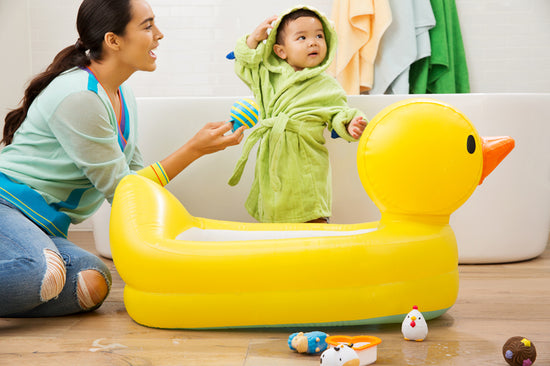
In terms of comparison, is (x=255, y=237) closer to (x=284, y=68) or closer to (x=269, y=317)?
(x=269, y=317)

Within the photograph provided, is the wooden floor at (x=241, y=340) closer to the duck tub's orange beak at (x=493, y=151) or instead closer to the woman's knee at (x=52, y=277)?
the woman's knee at (x=52, y=277)

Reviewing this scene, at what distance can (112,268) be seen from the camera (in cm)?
177

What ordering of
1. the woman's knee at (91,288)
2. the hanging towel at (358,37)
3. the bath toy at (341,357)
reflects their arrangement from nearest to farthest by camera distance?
1. the bath toy at (341,357)
2. the woman's knee at (91,288)
3. the hanging towel at (358,37)

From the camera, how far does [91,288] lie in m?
1.24

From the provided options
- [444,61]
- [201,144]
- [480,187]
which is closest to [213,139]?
[201,144]

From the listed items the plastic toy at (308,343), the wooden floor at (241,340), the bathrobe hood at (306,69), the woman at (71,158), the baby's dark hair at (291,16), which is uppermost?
the baby's dark hair at (291,16)

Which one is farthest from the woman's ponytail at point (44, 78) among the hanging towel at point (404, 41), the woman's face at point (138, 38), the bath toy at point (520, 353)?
the hanging towel at point (404, 41)

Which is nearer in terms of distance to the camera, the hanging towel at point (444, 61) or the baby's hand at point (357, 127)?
the baby's hand at point (357, 127)

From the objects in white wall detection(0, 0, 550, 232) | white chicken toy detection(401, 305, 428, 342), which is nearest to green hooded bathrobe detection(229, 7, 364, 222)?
white chicken toy detection(401, 305, 428, 342)

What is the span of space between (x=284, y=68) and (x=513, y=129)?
28.7 inches

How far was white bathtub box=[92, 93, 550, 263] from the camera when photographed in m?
1.73

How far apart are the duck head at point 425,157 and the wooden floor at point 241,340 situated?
25 cm

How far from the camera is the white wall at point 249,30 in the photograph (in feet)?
8.85

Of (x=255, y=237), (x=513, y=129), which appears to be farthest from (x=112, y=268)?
(x=513, y=129)
